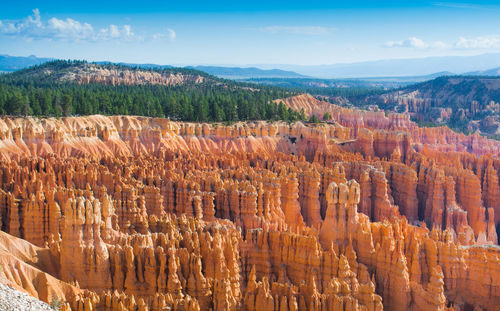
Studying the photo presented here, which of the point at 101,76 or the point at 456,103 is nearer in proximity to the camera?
the point at 456,103

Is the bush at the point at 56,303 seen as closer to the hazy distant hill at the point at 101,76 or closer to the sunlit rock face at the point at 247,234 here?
the sunlit rock face at the point at 247,234

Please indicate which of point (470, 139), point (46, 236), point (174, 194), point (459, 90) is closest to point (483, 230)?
point (174, 194)

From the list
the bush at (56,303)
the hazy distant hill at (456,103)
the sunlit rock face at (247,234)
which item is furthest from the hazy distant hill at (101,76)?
the bush at (56,303)

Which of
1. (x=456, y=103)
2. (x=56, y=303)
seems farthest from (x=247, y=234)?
(x=456, y=103)

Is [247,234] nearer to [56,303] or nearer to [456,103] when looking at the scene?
[56,303]

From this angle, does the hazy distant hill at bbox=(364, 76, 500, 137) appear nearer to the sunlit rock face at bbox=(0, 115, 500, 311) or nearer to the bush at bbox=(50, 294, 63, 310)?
the sunlit rock face at bbox=(0, 115, 500, 311)

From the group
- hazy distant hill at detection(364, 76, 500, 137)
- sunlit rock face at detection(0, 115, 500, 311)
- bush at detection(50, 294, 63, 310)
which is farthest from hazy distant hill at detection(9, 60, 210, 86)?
bush at detection(50, 294, 63, 310)
